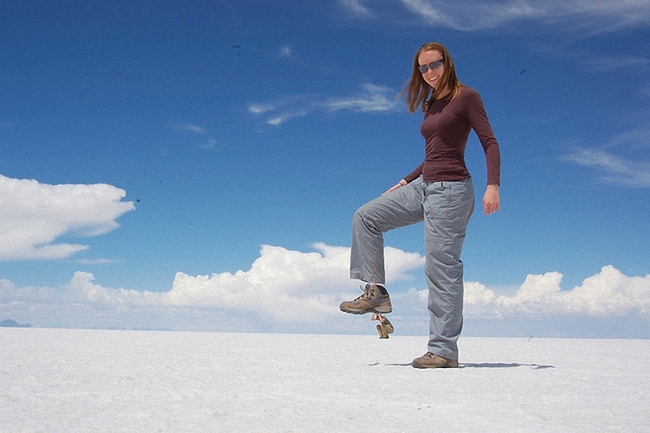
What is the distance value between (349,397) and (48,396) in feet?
4.21

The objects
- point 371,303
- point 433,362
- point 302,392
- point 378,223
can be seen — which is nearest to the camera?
point 302,392

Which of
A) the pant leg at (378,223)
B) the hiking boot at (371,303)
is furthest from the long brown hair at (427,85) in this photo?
the hiking boot at (371,303)

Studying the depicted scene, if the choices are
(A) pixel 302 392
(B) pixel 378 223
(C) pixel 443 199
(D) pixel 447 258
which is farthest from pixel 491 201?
(A) pixel 302 392

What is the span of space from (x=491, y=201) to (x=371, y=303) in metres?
1.11

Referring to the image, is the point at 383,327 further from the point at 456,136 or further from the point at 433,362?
the point at 456,136

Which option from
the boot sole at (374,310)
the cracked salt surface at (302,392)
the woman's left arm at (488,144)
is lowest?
the cracked salt surface at (302,392)

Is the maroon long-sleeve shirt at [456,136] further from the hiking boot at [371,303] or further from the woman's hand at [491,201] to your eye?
the hiking boot at [371,303]

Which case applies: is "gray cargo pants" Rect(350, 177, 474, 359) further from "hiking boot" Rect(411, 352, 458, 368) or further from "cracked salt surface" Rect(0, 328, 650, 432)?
"cracked salt surface" Rect(0, 328, 650, 432)

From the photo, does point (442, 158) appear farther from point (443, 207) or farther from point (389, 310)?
point (389, 310)

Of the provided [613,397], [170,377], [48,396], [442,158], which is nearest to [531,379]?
[613,397]

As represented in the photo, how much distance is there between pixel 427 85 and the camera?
455 centimetres

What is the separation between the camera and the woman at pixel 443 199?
4.23 metres

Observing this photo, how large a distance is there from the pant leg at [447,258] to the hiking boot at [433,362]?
6cm

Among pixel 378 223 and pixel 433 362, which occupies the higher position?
pixel 378 223
